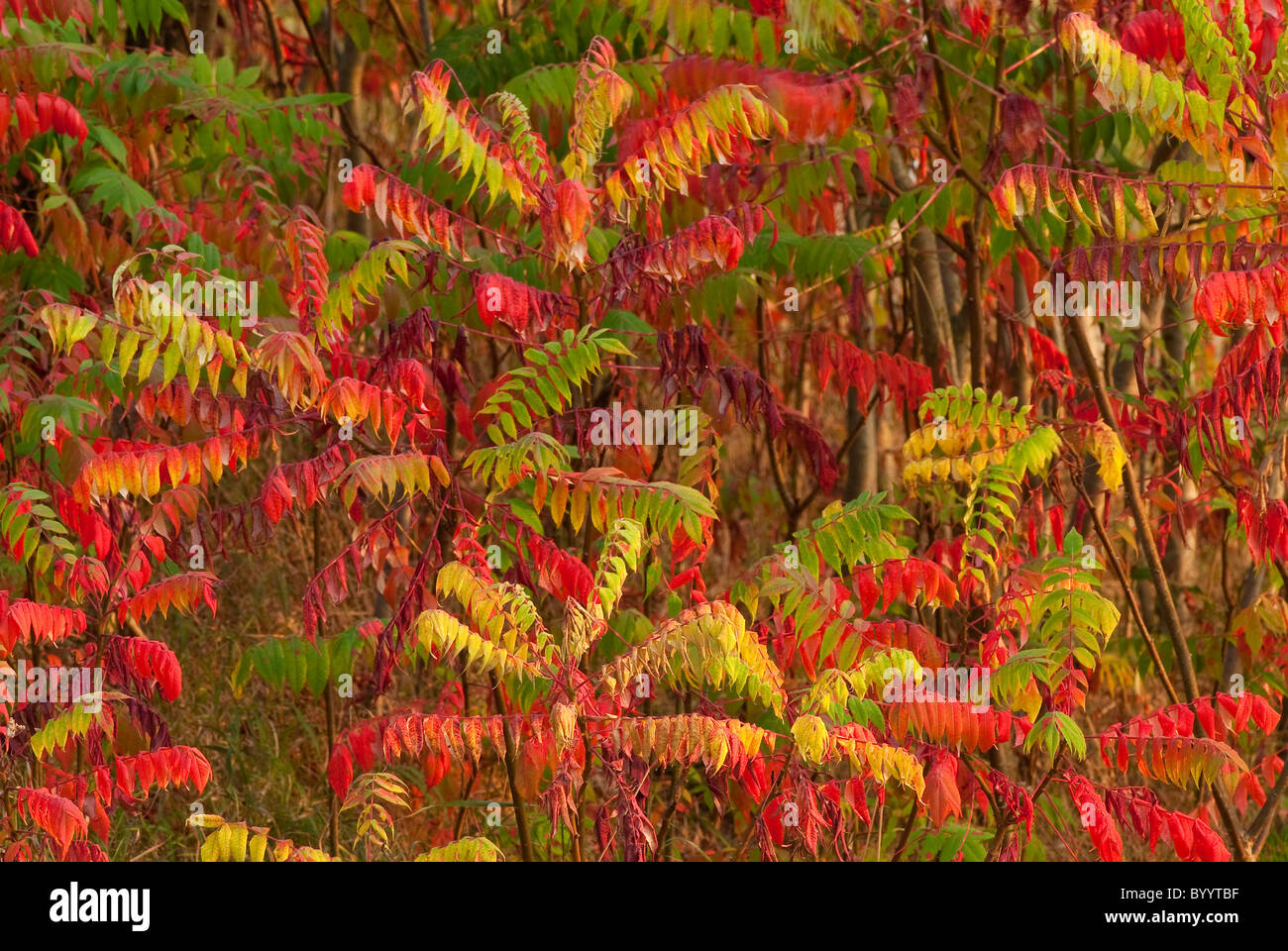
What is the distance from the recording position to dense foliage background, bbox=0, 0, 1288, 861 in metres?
4.04

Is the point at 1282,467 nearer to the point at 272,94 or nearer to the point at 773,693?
the point at 773,693

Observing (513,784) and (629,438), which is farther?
(629,438)

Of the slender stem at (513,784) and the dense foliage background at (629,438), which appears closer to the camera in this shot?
the dense foliage background at (629,438)

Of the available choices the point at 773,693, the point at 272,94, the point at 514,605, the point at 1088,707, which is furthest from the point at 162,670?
the point at 272,94

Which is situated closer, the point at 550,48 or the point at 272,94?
the point at 550,48

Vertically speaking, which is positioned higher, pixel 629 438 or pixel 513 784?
pixel 629 438

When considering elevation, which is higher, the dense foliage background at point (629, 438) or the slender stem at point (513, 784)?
the dense foliage background at point (629, 438)

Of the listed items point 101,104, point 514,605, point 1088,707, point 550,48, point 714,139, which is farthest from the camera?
point 1088,707

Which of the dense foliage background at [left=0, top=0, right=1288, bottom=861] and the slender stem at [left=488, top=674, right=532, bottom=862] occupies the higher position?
the dense foliage background at [left=0, top=0, right=1288, bottom=861]

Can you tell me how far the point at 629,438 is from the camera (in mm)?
4746

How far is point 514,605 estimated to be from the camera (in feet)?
12.8

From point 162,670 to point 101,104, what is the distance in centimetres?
258

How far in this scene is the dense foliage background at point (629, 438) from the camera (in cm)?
404

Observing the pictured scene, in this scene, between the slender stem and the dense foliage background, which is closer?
the dense foliage background
